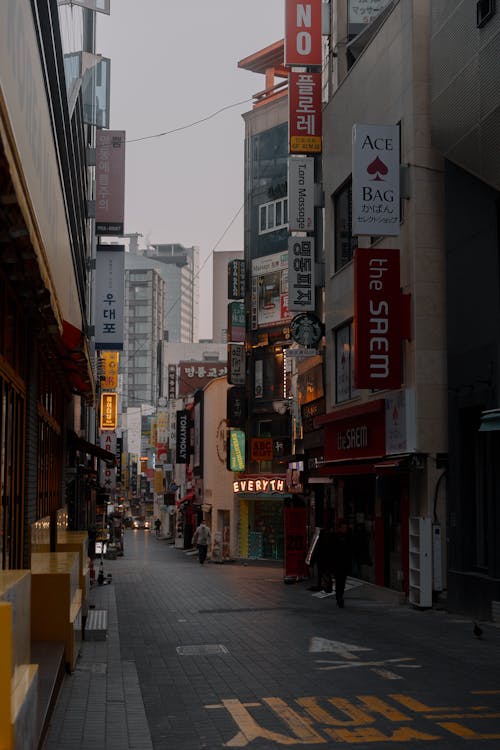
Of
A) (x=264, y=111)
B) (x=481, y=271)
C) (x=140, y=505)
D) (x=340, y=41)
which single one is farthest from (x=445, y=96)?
(x=140, y=505)

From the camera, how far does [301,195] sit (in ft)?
105

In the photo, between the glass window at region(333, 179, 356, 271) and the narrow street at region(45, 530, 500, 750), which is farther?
the glass window at region(333, 179, 356, 271)

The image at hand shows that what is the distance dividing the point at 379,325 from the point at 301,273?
10133 mm

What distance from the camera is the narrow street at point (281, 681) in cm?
938

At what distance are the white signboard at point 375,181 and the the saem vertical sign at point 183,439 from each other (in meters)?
48.3

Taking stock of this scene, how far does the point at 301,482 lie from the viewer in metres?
37.1

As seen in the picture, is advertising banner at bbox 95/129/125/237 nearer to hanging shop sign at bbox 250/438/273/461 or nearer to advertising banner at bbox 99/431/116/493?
hanging shop sign at bbox 250/438/273/461

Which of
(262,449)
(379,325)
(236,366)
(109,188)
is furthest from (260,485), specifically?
(379,325)

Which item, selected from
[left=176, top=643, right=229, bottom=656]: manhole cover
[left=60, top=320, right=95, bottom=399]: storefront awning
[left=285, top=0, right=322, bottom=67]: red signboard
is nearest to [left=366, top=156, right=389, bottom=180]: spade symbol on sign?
[left=60, top=320, right=95, bottom=399]: storefront awning

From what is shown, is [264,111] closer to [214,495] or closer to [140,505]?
[214,495]

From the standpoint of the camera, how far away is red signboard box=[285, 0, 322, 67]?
3076 centimetres

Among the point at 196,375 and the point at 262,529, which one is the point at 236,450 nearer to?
the point at 262,529

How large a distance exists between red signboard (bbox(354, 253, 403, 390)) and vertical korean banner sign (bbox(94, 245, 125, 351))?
623 inches

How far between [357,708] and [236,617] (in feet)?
30.2
